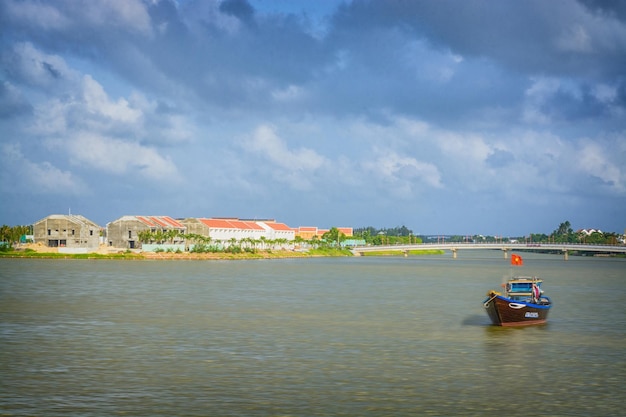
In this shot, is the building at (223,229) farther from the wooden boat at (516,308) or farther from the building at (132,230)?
the wooden boat at (516,308)

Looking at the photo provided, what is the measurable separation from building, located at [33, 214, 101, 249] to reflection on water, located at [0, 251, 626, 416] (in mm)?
74898

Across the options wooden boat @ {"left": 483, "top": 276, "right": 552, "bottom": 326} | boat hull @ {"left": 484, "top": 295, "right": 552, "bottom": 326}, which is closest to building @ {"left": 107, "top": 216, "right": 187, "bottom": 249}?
wooden boat @ {"left": 483, "top": 276, "right": 552, "bottom": 326}

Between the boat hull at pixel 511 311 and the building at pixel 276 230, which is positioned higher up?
the building at pixel 276 230

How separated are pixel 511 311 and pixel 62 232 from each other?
343ft

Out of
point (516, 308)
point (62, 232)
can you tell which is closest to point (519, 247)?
point (62, 232)

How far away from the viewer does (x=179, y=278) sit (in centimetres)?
7900

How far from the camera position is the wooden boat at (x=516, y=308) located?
3728 centimetres

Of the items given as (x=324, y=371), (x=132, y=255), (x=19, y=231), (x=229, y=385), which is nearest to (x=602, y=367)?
(x=324, y=371)

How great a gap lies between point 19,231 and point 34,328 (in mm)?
105555

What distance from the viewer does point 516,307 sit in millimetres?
37688

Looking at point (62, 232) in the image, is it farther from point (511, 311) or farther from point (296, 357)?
point (296, 357)

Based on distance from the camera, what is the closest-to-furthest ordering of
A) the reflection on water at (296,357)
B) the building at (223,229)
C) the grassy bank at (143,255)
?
the reflection on water at (296,357) < the grassy bank at (143,255) < the building at (223,229)

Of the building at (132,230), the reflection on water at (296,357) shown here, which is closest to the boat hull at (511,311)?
the reflection on water at (296,357)

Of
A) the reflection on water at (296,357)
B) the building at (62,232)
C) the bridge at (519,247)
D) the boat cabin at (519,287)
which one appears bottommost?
the reflection on water at (296,357)
